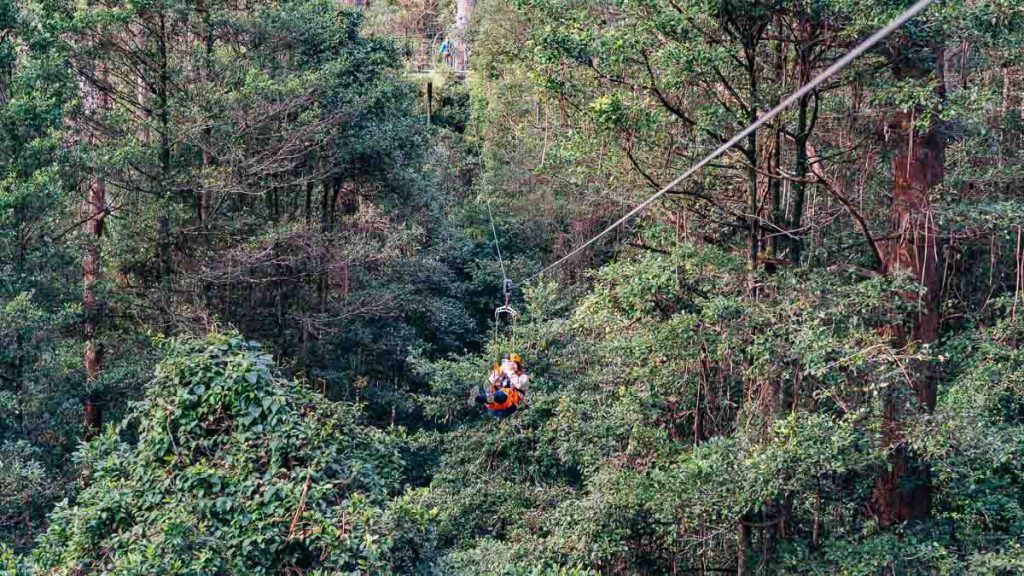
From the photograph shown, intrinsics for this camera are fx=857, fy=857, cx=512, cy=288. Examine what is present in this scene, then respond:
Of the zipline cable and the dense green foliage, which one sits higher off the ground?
the zipline cable

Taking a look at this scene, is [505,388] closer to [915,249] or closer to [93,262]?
[915,249]

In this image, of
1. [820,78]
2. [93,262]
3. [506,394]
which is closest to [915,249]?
[506,394]

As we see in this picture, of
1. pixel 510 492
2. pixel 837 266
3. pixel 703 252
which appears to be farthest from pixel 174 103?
pixel 837 266

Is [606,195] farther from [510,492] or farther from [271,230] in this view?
[271,230]

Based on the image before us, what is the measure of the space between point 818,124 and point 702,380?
3125mm

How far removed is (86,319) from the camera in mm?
11539

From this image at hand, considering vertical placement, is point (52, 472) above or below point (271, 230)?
below

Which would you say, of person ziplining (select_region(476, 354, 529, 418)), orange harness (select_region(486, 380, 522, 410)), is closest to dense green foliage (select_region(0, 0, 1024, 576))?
person ziplining (select_region(476, 354, 529, 418))

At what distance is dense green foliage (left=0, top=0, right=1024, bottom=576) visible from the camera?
20.1ft

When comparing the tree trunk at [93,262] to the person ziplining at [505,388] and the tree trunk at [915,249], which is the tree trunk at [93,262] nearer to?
the person ziplining at [505,388]

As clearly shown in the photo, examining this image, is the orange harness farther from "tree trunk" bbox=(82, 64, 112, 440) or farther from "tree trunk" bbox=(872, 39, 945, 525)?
"tree trunk" bbox=(82, 64, 112, 440)

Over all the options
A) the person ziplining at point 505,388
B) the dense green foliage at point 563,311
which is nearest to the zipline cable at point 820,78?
the dense green foliage at point 563,311

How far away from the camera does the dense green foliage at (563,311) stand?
6.12 meters

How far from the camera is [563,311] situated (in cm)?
1557
